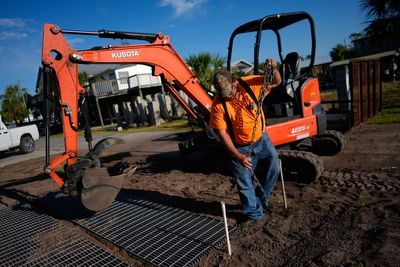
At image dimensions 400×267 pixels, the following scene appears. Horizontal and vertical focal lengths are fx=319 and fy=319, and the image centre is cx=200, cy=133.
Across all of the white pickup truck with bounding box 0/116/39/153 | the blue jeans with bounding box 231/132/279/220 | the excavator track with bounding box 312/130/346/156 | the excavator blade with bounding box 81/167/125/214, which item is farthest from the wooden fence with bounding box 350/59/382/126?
the white pickup truck with bounding box 0/116/39/153

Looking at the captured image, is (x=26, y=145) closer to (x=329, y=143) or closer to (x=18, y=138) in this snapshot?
(x=18, y=138)

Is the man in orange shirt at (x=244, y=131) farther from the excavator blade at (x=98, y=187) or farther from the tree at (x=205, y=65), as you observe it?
the tree at (x=205, y=65)

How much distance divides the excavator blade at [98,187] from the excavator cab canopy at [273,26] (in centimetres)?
316

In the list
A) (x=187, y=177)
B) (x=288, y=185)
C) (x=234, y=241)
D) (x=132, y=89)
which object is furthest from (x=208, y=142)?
(x=132, y=89)

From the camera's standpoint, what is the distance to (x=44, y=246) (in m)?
4.22

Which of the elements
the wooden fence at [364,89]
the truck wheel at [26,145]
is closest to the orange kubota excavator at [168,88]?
the wooden fence at [364,89]

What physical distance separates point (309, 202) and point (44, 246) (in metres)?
3.58

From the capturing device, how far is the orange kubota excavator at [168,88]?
179 inches

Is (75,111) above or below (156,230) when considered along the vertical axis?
above

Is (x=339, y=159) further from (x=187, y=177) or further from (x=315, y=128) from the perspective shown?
(x=187, y=177)

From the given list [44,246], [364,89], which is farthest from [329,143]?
[44,246]

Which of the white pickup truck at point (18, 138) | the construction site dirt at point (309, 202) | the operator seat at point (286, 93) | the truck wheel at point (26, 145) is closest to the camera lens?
the construction site dirt at point (309, 202)

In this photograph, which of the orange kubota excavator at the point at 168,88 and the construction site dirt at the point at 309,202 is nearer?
the construction site dirt at the point at 309,202

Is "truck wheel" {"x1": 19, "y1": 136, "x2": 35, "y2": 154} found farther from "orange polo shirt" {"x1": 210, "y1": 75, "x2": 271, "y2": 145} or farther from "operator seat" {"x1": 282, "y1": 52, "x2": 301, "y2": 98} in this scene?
"orange polo shirt" {"x1": 210, "y1": 75, "x2": 271, "y2": 145}
